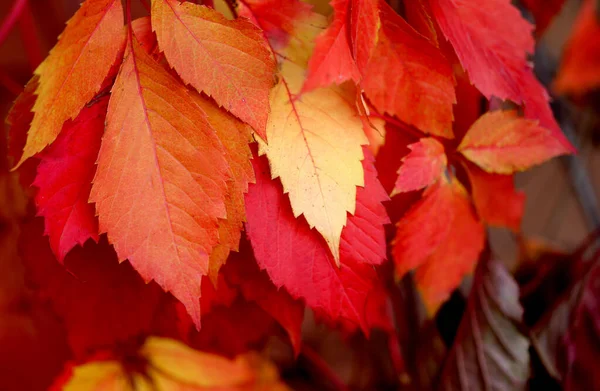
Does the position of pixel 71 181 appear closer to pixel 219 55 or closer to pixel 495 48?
pixel 219 55

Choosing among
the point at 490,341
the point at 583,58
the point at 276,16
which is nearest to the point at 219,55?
the point at 276,16

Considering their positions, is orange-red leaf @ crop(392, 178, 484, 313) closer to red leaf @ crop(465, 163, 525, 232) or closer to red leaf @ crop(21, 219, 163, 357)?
red leaf @ crop(465, 163, 525, 232)

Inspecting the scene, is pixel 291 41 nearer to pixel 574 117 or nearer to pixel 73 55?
pixel 73 55

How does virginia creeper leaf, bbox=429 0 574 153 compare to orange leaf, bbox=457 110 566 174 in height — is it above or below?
above

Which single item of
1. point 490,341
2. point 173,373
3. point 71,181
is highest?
point 71,181

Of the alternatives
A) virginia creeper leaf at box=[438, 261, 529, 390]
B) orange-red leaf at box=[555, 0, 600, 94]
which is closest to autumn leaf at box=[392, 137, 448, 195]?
virginia creeper leaf at box=[438, 261, 529, 390]

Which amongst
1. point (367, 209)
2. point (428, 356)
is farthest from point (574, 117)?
point (367, 209)
